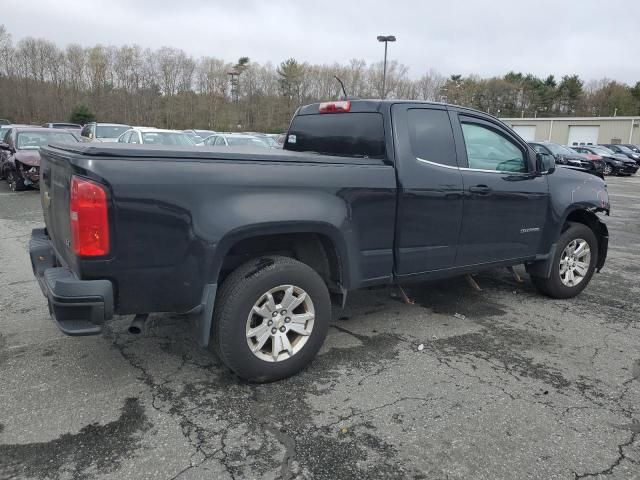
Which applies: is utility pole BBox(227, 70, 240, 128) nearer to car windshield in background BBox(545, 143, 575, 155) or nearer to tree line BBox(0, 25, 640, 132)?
tree line BBox(0, 25, 640, 132)

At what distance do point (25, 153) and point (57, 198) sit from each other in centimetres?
1155

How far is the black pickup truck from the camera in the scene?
2812 millimetres

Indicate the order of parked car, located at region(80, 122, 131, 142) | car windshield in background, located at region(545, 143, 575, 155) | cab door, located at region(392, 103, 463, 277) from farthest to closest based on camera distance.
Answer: car windshield in background, located at region(545, 143, 575, 155), parked car, located at region(80, 122, 131, 142), cab door, located at region(392, 103, 463, 277)

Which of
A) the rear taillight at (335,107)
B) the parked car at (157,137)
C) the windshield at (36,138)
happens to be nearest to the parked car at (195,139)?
the parked car at (157,137)

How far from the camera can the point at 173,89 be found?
68.2m

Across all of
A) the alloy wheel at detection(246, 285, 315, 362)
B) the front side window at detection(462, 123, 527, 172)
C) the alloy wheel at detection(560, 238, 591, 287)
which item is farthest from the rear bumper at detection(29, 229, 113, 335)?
the alloy wheel at detection(560, 238, 591, 287)

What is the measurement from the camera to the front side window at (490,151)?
4.51 m

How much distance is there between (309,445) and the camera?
2779 mm

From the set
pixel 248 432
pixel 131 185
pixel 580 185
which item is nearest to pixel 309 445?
Result: pixel 248 432

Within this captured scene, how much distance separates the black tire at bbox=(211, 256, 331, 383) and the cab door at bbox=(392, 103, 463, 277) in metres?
0.88

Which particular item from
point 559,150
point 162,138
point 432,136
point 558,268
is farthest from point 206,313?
point 559,150

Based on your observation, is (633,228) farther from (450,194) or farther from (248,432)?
(248,432)

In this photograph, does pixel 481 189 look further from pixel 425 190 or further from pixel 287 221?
pixel 287 221

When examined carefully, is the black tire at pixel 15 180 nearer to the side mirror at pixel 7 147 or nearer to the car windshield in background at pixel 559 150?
the side mirror at pixel 7 147
